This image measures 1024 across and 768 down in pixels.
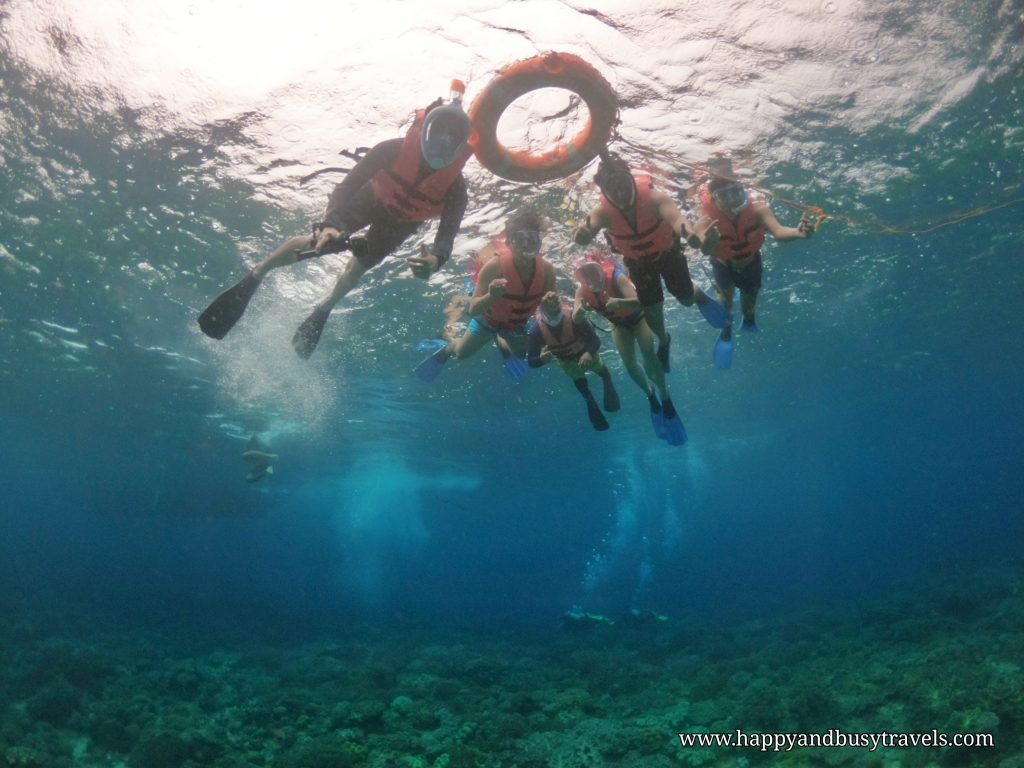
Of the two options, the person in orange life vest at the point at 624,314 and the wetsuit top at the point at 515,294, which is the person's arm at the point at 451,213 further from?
the person in orange life vest at the point at 624,314

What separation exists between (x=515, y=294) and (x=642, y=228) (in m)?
1.82

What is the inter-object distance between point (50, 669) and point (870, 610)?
84.6 ft

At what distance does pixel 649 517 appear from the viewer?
8925cm

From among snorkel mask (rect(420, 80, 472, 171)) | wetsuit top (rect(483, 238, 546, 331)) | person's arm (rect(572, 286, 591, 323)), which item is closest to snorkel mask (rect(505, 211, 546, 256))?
wetsuit top (rect(483, 238, 546, 331))

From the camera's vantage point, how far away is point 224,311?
5680 millimetres

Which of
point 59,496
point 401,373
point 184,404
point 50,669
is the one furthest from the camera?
point 59,496

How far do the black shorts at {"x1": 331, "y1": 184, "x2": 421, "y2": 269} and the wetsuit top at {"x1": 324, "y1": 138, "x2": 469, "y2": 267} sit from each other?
0.04 metres

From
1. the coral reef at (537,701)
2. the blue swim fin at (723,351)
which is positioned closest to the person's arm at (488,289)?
the blue swim fin at (723,351)

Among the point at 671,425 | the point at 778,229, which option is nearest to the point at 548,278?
the point at 778,229

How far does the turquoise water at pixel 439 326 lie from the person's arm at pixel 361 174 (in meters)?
3.06

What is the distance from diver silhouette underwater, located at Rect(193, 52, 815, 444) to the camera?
564cm

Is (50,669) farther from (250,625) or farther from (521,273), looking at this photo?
(250,625)

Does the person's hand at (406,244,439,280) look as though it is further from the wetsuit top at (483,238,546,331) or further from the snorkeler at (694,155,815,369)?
the snorkeler at (694,155,815,369)

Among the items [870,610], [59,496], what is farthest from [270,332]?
[59,496]
